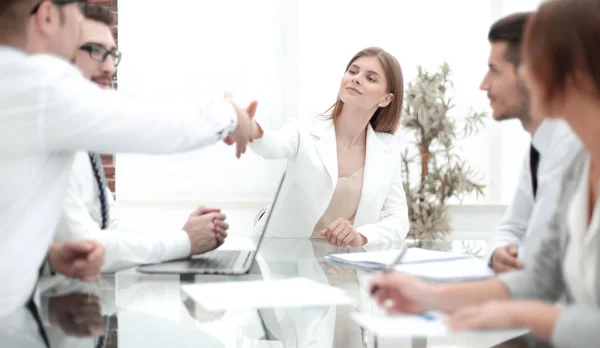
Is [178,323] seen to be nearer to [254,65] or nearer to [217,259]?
[217,259]

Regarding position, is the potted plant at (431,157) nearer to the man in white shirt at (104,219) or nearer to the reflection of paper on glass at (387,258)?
the reflection of paper on glass at (387,258)

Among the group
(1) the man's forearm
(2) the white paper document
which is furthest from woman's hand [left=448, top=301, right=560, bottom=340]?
(1) the man's forearm

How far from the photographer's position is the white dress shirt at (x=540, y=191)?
3.78 ft

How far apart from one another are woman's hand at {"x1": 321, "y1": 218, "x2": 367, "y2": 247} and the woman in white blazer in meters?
0.39

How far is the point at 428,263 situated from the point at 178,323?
0.77 m

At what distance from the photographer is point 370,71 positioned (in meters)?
3.05

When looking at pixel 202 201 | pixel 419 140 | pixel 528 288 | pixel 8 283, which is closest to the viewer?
pixel 528 288

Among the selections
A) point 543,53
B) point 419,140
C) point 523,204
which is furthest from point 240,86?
point 543,53

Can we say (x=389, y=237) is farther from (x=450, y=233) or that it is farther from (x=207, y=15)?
(x=207, y=15)

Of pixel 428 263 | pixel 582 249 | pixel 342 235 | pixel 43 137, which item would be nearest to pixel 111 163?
pixel 342 235

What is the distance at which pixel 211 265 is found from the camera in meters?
1.73

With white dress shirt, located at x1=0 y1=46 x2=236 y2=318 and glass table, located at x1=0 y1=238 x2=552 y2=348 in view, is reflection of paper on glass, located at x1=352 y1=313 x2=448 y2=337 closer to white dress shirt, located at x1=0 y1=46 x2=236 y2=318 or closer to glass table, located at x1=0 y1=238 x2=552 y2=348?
glass table, located at x1=0 y1=238 x2=552 y2=348

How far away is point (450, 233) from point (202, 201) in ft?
5.75

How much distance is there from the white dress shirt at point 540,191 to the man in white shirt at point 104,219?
0.82 m
